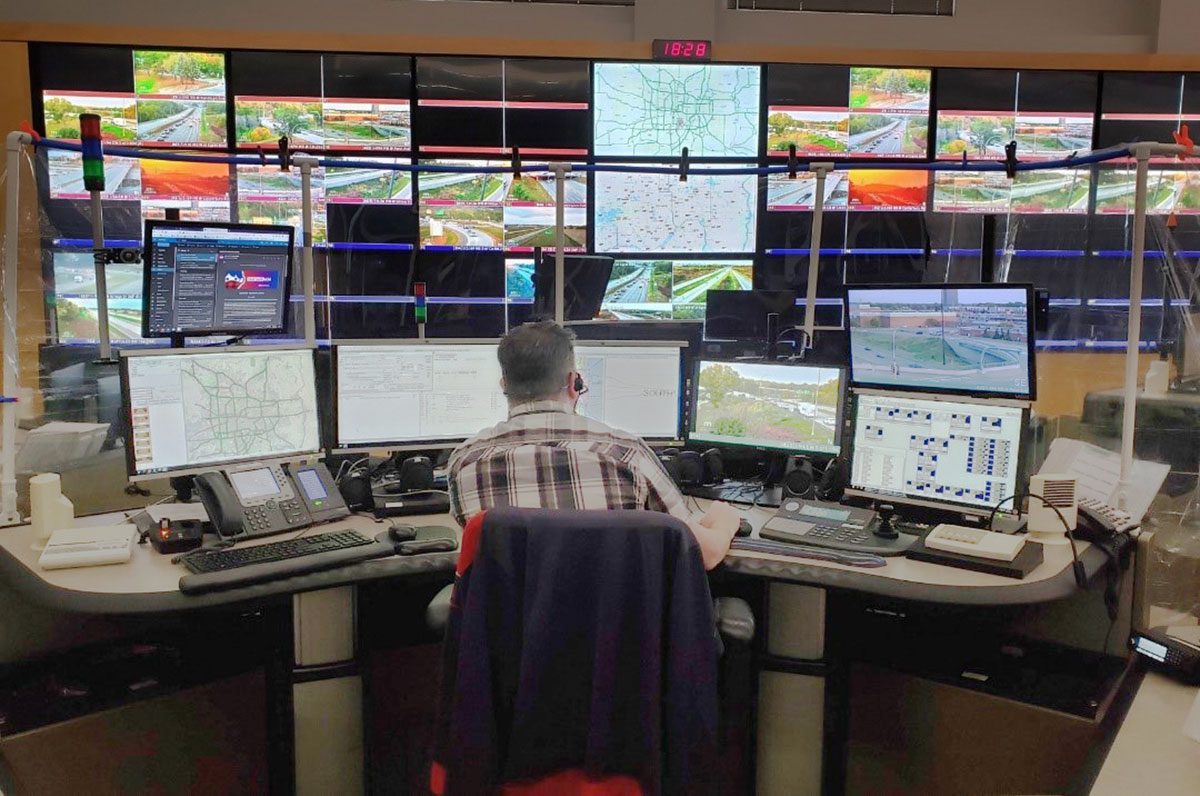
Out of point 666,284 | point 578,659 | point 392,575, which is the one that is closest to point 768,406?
point 392,575

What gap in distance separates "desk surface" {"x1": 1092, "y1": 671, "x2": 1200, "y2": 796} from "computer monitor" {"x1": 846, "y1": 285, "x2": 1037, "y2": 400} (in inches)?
27.8

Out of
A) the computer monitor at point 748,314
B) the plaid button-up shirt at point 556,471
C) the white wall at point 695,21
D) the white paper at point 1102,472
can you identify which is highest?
the white wall at point 695,21

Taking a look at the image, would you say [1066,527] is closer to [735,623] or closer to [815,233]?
[735,623]

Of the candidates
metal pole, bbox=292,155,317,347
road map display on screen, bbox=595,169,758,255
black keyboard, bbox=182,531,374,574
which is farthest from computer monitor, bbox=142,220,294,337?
road map display on screen, bbox=595,169,758,255

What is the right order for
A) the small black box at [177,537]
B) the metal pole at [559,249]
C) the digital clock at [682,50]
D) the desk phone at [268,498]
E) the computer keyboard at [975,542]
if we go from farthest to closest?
the digital clock at [682,50] < the metal pole at [559,249] < the desk phone at [268,498] < the small black box at [177,537] < the computer keyboard at [975,542]

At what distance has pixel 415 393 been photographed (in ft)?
7.84

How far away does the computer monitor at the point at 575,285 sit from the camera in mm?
2895

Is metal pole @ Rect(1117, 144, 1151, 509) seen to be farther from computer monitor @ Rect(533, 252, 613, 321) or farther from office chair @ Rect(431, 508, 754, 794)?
computer monitor @ Rect(533, 252, 613, 321)

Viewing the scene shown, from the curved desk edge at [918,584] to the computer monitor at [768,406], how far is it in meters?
0.56

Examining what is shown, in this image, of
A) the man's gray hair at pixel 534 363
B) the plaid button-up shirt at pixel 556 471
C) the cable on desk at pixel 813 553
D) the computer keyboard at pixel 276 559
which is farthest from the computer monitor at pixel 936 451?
the computer keyboard at pixel 276 559

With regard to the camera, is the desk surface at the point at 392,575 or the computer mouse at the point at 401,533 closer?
the desk surface at the point at 392,575

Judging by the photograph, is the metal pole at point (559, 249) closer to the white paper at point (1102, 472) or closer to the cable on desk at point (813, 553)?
the cable on desk at point (813, 553)

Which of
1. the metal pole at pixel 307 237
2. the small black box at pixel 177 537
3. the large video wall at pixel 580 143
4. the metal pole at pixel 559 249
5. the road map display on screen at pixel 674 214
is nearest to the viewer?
the small black box at pixel 177 537

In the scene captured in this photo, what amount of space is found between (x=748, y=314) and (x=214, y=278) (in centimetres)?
162
